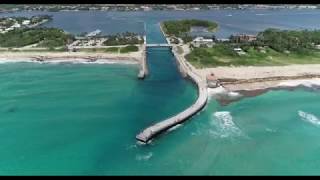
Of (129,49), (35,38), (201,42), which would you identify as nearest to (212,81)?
(129,49)

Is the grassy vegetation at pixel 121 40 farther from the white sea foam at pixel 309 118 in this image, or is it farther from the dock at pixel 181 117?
the white sea foam at pixel 309 118

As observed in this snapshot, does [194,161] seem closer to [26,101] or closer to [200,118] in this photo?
[200,118]

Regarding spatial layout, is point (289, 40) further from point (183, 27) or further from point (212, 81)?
point (212, 81)

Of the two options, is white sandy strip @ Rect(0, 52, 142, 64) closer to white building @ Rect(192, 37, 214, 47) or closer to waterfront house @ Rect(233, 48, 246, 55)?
white building @ Rect(192, 37, 214, 47)

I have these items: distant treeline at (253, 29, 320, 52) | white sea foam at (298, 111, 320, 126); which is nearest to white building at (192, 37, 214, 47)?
distant treeline at (253, 29, 320, 52)

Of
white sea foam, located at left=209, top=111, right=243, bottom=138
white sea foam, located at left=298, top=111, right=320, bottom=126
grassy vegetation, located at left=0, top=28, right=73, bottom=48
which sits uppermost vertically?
grassy vegetation, located at left=0, top=28, right=73, bottom=48
